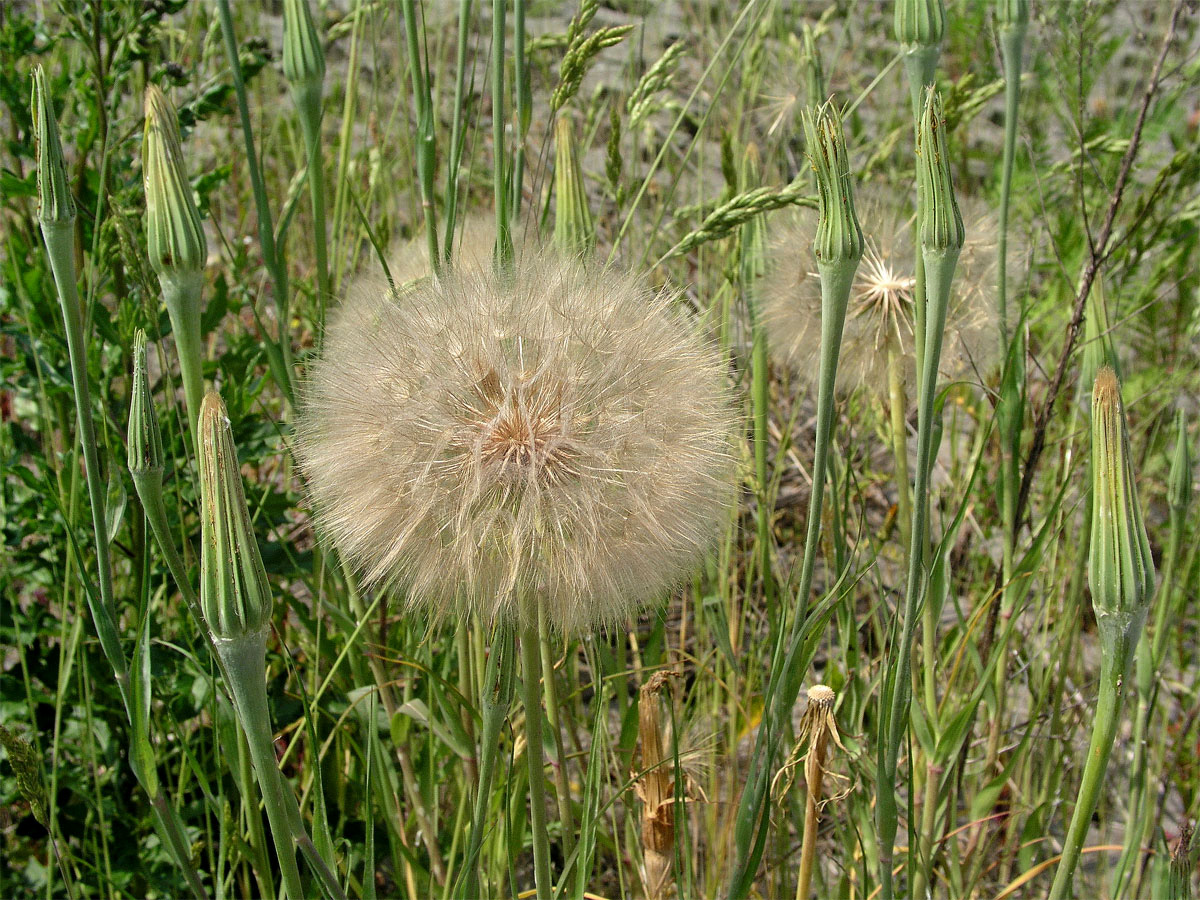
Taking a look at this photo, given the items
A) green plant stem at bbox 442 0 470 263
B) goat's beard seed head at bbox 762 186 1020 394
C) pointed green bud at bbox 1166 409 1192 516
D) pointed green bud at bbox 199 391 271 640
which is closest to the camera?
pointed green bud at bbox 199 391 271 640

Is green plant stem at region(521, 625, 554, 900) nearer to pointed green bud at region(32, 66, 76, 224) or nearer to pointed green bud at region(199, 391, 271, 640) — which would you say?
pointed green bud at region(199, 391, 271, 640)

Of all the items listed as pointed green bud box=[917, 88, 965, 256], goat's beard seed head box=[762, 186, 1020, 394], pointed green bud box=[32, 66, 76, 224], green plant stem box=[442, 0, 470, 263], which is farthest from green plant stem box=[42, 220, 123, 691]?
goat's beard seed head box=[762, 186, 1020, 394]

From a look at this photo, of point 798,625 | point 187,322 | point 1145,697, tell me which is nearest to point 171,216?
point 187,322

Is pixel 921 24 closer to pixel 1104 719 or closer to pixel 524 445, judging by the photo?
pixel 524 445

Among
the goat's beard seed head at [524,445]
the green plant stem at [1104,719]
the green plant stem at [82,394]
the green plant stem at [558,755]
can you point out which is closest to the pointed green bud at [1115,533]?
the green plant stem at [1104,719]

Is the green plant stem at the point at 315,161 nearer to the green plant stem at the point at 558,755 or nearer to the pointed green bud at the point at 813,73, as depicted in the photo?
the green plant stem at the point at 558,755
